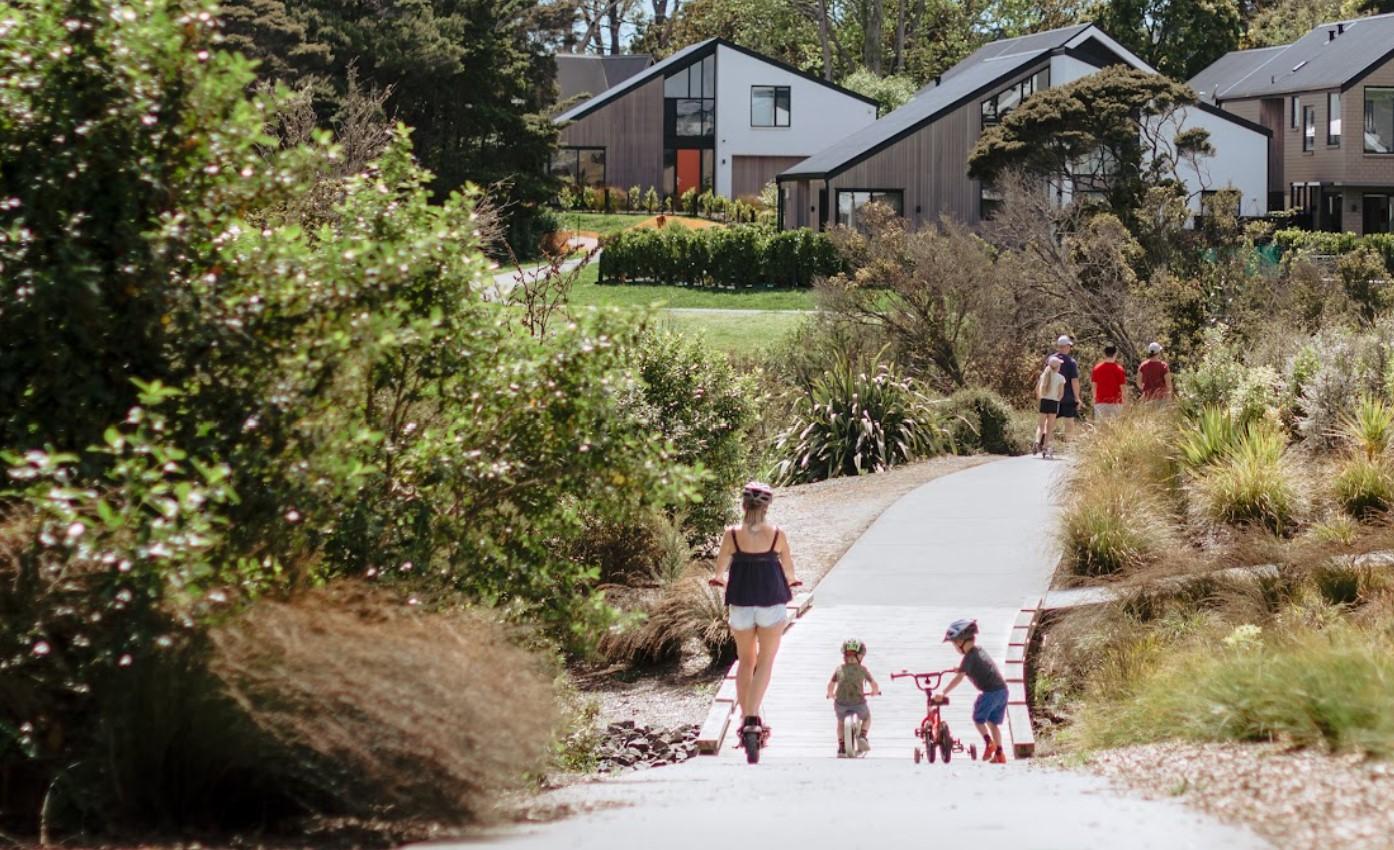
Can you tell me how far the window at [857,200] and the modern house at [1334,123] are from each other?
1154 cm

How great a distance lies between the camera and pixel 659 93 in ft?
216

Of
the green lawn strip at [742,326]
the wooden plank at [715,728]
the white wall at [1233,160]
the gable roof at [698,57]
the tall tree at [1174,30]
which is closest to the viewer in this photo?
the wooden plank at [715,728]

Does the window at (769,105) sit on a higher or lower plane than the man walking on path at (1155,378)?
higher

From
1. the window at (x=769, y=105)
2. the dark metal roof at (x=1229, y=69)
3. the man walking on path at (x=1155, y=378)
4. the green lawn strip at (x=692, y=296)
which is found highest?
the dark metal roof at (x=1229, y=69)

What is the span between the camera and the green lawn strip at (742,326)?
113ft

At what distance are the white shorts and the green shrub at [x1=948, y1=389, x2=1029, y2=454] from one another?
16.0m

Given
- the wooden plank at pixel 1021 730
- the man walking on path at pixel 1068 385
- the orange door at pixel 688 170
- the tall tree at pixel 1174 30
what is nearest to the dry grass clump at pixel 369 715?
the wooden plank at pixel 1021 730

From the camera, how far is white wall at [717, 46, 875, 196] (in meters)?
65.0

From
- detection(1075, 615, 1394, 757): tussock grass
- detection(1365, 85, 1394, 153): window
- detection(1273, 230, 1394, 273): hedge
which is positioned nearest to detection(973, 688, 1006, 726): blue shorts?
detection(1075, 615, 1394, 757): tussock grass

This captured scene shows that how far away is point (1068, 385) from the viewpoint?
78.0 feet

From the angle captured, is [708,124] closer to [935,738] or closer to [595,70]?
[595,70]

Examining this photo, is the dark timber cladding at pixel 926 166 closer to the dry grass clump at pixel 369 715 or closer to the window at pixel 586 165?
the window at pixel 586 165

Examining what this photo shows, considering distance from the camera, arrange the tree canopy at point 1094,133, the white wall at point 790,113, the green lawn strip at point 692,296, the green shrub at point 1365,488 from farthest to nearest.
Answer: the white wall at point 790,113 < the green lawn strip at point 692,296 < the tree canopy at point 1094,133 < the green shrub at point 1365,488

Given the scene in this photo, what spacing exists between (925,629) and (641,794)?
627cm
